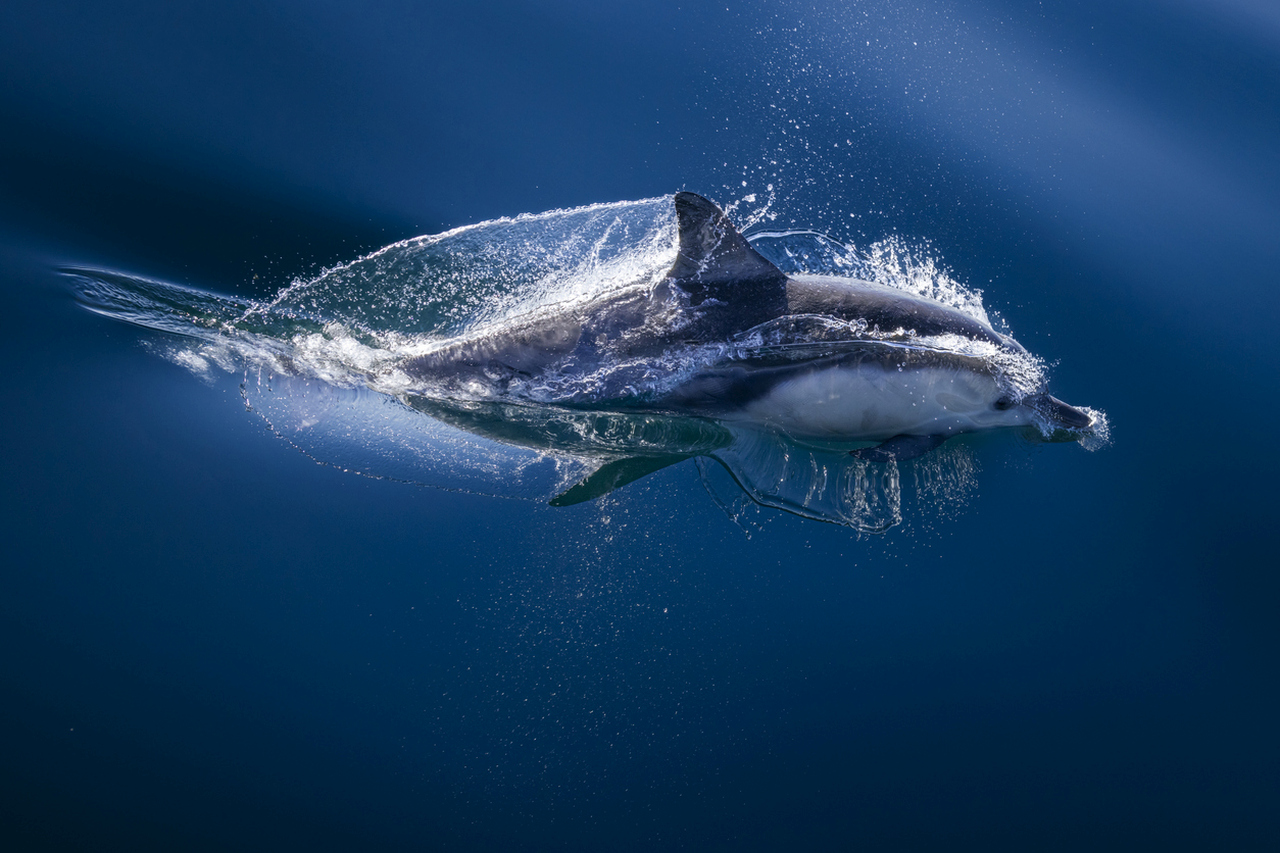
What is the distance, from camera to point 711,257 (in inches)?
138

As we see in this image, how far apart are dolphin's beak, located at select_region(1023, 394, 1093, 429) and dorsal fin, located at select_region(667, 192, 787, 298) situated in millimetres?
1532

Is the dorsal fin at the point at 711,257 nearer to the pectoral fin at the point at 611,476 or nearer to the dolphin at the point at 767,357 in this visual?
the dolphin at the point at 767,357

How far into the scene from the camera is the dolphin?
3.62m

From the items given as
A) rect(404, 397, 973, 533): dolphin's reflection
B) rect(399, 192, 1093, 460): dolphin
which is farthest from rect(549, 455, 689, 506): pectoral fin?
rect(399, 192, 1093, 460): dolphin

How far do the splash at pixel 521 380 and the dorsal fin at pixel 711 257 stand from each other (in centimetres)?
23

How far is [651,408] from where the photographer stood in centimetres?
382

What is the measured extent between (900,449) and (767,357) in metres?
0.87

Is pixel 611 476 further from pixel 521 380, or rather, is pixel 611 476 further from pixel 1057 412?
pixel 1057 412

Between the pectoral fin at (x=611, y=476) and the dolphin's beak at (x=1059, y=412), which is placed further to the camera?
the dolphin's beak at (x=1059, y=412)

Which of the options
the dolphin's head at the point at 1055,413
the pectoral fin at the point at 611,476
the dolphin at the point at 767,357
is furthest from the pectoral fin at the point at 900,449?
the pectoral fin at the point at 611,476

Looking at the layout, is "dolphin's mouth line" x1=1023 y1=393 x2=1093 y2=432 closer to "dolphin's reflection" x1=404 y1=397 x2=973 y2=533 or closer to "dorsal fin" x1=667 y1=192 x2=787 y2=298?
"dolphin's reflection" x1=404 y1=397 x2=973 y2=533

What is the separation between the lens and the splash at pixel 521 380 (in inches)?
147

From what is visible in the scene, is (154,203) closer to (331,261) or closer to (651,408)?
(331,261)

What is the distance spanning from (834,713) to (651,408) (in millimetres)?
1666
